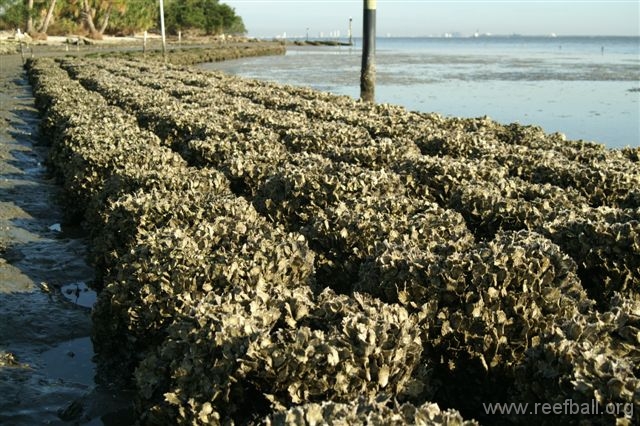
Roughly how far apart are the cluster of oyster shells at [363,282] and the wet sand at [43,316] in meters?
0.52

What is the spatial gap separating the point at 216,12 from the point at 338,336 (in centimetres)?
16507

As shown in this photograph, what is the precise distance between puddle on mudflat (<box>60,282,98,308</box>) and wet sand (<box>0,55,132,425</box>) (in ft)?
0.04

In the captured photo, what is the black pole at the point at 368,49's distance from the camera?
25672 mm

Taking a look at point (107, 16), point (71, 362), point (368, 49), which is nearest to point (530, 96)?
point (368, 49)

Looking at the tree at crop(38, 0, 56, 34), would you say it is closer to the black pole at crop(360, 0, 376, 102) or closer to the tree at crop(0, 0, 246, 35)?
the tree at crop(0, 0, 246, 35)

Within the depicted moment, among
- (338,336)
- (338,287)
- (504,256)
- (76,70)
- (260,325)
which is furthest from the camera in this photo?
(76,70)

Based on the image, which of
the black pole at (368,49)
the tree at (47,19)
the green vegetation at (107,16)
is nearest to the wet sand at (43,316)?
the black pole at (368,49)

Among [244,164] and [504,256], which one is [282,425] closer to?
[504,256]

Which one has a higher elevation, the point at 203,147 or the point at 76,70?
the point at 76,70

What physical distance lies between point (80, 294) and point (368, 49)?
20443mm

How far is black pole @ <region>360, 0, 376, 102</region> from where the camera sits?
1011 inches

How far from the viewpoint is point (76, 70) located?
34.0 meters

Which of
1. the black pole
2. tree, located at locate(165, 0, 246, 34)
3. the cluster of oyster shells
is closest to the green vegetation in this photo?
tree, located at locate(165, 0, 246, 34)

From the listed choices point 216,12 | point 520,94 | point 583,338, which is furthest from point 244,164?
point 216,12
